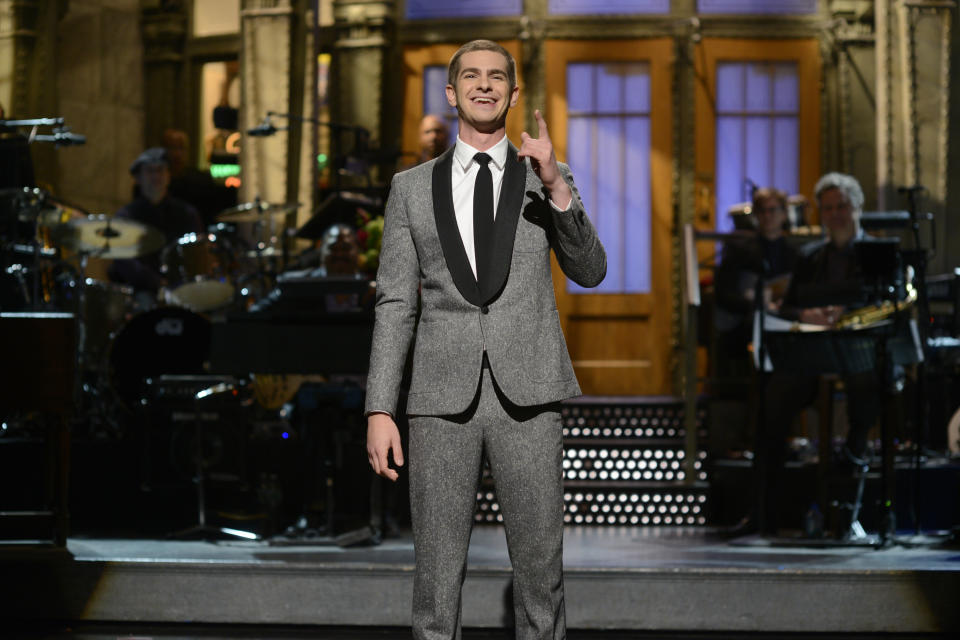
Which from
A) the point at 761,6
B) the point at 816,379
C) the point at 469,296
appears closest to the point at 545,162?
the point at 469,296

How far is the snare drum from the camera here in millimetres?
6758

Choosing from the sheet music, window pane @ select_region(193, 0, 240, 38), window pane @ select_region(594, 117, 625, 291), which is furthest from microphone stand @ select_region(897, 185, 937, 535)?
window pane @ select_region(193, 0, 240, 38)

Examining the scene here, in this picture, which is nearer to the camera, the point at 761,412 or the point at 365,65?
the point at 761,412

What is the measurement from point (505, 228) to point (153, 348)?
13.6 ft

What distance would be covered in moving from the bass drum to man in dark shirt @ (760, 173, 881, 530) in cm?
288

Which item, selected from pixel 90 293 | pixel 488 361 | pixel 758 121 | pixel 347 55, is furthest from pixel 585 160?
pixel 488 361

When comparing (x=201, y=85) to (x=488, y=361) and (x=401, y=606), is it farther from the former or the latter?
(x=488, y=361)

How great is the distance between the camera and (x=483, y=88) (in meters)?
2.36

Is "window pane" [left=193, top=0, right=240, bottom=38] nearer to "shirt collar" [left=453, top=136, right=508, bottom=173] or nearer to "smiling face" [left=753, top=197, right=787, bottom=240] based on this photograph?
"smiling face" [left=753, top=197, right=787, bottom=240]

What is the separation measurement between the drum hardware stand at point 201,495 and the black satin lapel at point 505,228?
3017 millimetres

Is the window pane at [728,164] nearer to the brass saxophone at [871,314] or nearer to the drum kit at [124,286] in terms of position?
the drum kit at [124,286]

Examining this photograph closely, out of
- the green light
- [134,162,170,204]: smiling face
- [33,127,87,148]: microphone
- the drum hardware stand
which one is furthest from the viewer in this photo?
the green light

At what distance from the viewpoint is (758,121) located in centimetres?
867

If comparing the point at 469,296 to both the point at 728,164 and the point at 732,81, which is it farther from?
the point at 732,81
